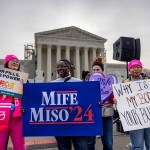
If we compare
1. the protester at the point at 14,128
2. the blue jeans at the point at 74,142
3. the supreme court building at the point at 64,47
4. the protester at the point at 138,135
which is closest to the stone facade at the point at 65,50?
the supreme court building at the point at 64,47

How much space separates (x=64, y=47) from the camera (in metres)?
50.2

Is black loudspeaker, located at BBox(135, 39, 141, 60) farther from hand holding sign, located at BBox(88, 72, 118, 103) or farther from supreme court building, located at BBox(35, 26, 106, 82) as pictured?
supreme court building, located at BBox(35, 26, 106, 82)

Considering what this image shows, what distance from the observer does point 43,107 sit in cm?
273

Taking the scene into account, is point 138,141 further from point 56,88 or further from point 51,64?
point 51,64

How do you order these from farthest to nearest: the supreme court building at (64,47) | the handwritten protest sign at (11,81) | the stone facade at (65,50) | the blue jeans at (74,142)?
the supreme court building at (64,47) → the stone facade at (65,50) → the handwritten protest sign at (11,81) → the blue jeans at (74,142)

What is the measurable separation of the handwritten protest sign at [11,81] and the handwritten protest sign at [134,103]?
46.6 inches

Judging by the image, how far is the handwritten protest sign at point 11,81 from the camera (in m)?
2.84

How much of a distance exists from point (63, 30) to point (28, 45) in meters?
9.39

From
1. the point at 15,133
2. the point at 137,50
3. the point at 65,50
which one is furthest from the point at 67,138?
the point at 65,50

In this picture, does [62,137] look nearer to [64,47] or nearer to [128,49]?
[128,49]

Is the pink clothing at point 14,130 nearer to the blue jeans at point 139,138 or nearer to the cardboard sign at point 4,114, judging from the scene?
the cardboard sign at point 4,114

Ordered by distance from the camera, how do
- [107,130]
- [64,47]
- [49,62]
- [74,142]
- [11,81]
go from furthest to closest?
[64,47] → [49,62] → [107,130] → [11,81] → [74,142]

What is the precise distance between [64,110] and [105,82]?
3.01ft

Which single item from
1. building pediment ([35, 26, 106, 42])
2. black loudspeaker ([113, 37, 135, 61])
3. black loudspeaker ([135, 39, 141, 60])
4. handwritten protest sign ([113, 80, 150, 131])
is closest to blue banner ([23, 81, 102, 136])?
handwritten protest sign ([113, 80, 150, 131])
